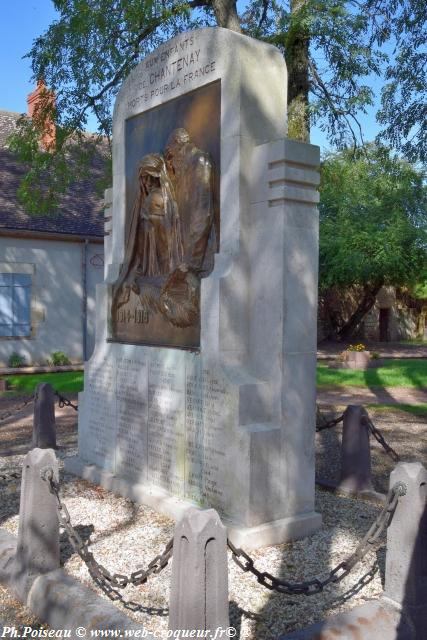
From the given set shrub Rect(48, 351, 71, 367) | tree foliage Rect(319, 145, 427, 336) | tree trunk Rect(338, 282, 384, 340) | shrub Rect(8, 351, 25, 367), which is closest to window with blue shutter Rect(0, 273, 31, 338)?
shrub Rect(8, 351, 25, 367)

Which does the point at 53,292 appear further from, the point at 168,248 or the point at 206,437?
the point at 206,437

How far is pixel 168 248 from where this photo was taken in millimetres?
6551

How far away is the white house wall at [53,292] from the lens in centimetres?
1844

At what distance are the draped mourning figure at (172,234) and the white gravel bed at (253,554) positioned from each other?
6.05ft

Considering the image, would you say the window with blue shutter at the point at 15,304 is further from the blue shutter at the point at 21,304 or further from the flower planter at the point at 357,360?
the flower planter at the point at 357,360

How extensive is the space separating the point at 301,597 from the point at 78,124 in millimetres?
10375

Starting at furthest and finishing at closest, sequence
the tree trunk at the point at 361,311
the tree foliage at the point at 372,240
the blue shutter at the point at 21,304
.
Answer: the tree trunk at the point at 361,311 → the tree foliage at the point at 372,240 → the blue shutter at the point at 21,304

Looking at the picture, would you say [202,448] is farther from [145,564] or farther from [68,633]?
[68,633]

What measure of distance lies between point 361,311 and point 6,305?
16.1m

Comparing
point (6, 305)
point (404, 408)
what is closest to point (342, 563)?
point (404, 408)

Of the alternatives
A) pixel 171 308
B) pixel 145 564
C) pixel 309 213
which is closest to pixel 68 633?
pixel 145 564

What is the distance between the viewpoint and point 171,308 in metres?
6.28

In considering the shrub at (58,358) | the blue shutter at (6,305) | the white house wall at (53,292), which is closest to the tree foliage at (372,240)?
the white house wall at (53,292)

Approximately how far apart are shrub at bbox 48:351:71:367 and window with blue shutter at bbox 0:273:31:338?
0.96m
